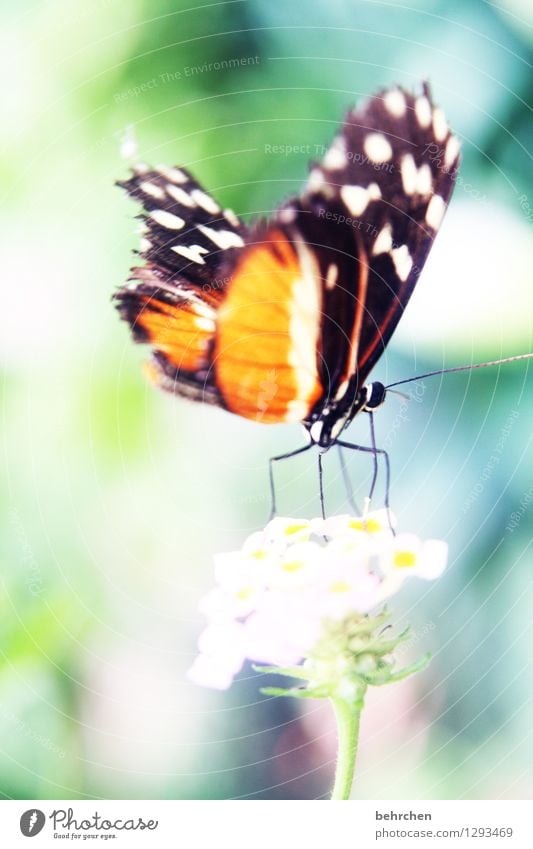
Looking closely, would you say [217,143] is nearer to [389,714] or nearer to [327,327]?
[327,327]

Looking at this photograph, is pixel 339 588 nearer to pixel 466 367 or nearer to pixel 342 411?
pixel 342 411

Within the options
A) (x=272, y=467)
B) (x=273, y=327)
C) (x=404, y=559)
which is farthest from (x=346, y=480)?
(x=404, y=559)

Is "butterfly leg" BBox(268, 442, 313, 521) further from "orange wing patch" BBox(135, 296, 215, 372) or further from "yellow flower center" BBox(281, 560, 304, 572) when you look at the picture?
"yellow flower center" BBox(281, 560, 304, 572)

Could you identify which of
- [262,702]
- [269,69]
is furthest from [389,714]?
[269,69]

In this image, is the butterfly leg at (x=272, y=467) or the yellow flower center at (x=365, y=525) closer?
the yellow flower center at (x=365, y=525)
